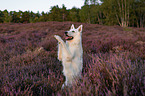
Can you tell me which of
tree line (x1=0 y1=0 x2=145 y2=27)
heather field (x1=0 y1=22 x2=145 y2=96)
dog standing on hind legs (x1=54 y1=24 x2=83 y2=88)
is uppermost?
tree line (x1=0 y1=0 x2=145 y2=27)

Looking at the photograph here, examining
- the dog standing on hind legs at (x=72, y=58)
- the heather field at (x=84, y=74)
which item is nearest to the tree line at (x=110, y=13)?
the heather field at (x=84, y=74)

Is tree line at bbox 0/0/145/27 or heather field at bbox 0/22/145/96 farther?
tree line at bbox 0/0/145/27

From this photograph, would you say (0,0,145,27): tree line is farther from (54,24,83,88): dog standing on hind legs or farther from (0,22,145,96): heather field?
(54,24,83,88): dog standing on hind legs

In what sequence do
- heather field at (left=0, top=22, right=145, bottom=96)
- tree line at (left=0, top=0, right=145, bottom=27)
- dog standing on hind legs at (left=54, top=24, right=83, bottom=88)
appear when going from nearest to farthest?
1. heather field at (left=0, top=22, right=145, bottom=96)
2. dog standing on hind legs at (left=54, top=24, right=83, bottom=88)
3. tree line at (left=0, top=0, right=145, bottom=27)

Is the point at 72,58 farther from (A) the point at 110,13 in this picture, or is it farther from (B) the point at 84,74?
(A) the point at 110,13

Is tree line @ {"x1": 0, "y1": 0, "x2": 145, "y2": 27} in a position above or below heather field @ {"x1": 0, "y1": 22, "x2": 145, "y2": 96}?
above

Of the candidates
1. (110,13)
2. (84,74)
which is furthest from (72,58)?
(110,13)

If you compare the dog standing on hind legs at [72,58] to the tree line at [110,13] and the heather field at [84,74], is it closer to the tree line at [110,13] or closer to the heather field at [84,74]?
the heather field at [84,74]

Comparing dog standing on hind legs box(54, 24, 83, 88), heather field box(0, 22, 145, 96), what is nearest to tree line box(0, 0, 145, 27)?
heather field box(0, 22, 145, 96)

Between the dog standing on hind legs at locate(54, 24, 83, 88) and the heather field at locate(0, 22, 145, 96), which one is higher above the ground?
the dog standing on hind legs at locate(54, 24, 83, 88)

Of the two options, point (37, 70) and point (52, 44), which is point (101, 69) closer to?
point (37, 70)

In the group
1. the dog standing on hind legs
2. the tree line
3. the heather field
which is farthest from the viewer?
the tree line

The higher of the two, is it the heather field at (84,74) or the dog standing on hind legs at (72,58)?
the dog standing on hind legs at (72,58)

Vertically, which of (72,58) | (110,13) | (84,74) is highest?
(110,13)
